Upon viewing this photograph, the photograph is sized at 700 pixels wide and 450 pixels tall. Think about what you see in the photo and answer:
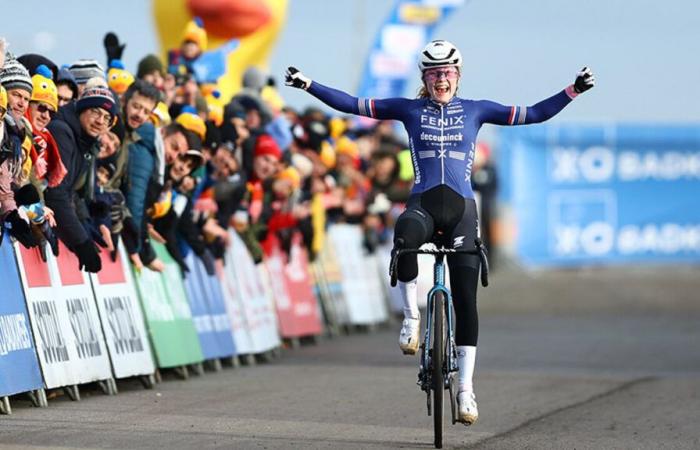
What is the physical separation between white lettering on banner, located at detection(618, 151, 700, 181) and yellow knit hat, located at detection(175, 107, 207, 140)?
22.6 meters

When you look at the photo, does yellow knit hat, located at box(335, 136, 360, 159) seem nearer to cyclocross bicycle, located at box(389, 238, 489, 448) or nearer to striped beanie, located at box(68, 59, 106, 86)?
striped beanie, located at box(68, 59, 106, 86)

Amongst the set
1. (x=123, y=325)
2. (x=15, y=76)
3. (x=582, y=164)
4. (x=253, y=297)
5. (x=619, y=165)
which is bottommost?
(x=619, y=165)

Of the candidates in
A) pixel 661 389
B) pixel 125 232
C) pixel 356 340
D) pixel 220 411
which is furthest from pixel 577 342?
pixel 220 411

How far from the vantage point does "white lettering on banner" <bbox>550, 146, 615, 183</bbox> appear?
36.4 meters

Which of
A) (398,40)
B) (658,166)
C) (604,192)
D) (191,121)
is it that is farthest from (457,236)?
(658,166)

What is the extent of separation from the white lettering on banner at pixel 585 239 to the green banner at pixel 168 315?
21.2 meters

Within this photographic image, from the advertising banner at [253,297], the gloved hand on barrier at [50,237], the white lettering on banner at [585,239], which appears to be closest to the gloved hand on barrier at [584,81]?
the gloved hand on barrier at [50,237]

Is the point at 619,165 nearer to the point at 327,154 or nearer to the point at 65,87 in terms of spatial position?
the point at 327,154

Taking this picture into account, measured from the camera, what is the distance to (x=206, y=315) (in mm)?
15867

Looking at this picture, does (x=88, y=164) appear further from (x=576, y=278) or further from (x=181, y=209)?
(x=576, y=278)

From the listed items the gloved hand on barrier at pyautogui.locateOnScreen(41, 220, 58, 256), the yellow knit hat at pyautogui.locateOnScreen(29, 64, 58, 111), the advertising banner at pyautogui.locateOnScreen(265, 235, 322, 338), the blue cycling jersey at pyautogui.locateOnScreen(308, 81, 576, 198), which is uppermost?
the yellow knit hat at pyautogui.locateOnScreen(29, 64, 58, 111)

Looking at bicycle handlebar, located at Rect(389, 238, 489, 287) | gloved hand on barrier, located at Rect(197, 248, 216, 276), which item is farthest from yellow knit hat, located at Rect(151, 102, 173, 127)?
bicycle handlebar, located at Rect(389, 238, 489, 287)

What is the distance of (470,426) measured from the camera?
38.2 feet

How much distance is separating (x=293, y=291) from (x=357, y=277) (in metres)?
3.59
